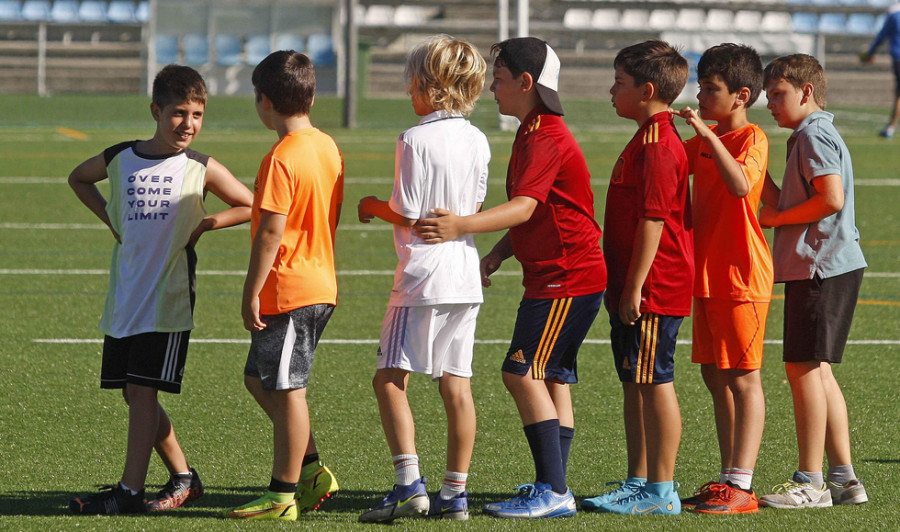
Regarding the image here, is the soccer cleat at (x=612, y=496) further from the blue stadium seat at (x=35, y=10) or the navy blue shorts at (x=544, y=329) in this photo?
the blue stadium seat at (x=35, y=10)

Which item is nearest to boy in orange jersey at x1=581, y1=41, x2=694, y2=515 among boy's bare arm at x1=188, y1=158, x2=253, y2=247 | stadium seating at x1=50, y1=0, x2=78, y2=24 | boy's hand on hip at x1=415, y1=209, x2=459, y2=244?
boy's hand on hip at x1=415, y1=209, x2=459, y2=244

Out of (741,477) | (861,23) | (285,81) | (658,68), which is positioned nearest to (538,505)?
(741,477)

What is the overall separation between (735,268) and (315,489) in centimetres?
154

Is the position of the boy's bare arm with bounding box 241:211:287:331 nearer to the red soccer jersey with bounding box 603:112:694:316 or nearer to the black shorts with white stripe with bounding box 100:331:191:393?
the black shorts with white stripe with bounding box 100:331:191:393

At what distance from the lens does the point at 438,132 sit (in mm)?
3686

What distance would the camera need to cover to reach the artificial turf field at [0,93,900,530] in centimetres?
399

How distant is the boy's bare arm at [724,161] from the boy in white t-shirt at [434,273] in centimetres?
63

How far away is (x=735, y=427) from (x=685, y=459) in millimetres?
662

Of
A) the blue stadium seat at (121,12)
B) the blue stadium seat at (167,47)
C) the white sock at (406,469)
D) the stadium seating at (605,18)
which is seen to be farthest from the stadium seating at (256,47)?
the white sock at (406,469)

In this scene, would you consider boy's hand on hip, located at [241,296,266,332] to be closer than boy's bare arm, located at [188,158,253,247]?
Yes

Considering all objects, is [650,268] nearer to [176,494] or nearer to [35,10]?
[176,494]

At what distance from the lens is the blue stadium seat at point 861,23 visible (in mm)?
32797

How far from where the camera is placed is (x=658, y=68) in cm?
385

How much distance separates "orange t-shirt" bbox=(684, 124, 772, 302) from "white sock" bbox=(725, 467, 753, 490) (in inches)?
21.8
